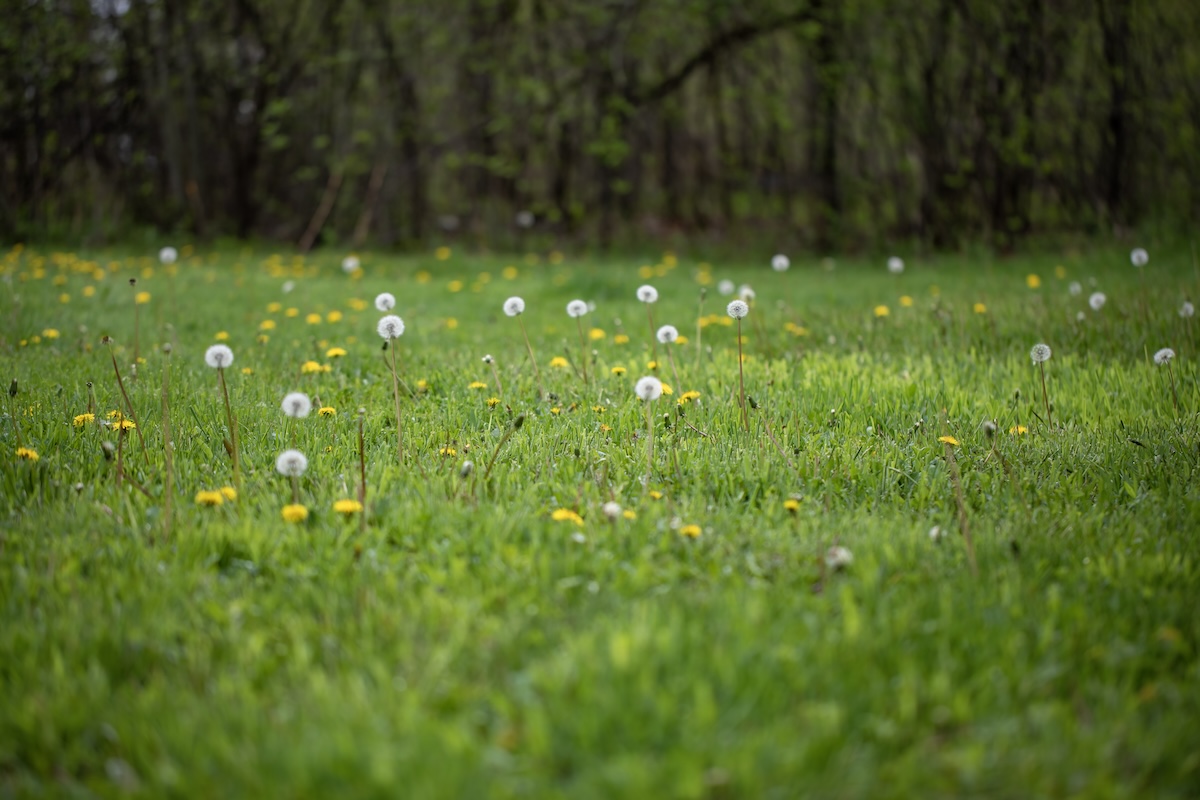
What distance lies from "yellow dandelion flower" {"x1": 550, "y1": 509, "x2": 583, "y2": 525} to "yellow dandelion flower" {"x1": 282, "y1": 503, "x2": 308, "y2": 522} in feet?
1.97

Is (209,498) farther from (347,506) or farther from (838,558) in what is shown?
(838,558)

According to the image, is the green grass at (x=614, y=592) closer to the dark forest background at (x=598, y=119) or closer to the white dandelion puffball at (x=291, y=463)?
the white dandelion puffball at (x=291, y=463)

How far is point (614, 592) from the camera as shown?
1777 millimetres

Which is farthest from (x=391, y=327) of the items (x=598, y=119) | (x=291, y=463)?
(x=598, y=119)

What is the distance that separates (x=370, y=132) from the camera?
9000 millimetres

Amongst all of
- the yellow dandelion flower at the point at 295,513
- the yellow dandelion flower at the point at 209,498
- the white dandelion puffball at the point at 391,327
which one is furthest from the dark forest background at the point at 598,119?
the yellow dandelion flower at the point at 295,513

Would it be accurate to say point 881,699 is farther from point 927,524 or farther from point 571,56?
point 571,56

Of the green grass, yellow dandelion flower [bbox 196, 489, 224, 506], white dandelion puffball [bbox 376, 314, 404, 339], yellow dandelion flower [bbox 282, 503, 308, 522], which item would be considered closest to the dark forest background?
the green grass

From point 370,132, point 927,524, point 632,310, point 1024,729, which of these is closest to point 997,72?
point 632,310

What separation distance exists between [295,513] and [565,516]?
646mm

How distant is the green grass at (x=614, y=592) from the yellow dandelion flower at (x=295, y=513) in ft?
0.12

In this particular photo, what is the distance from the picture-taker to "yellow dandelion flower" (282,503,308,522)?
2016mm

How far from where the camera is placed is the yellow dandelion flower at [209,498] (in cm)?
210

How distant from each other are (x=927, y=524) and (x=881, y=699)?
2.81 feet
